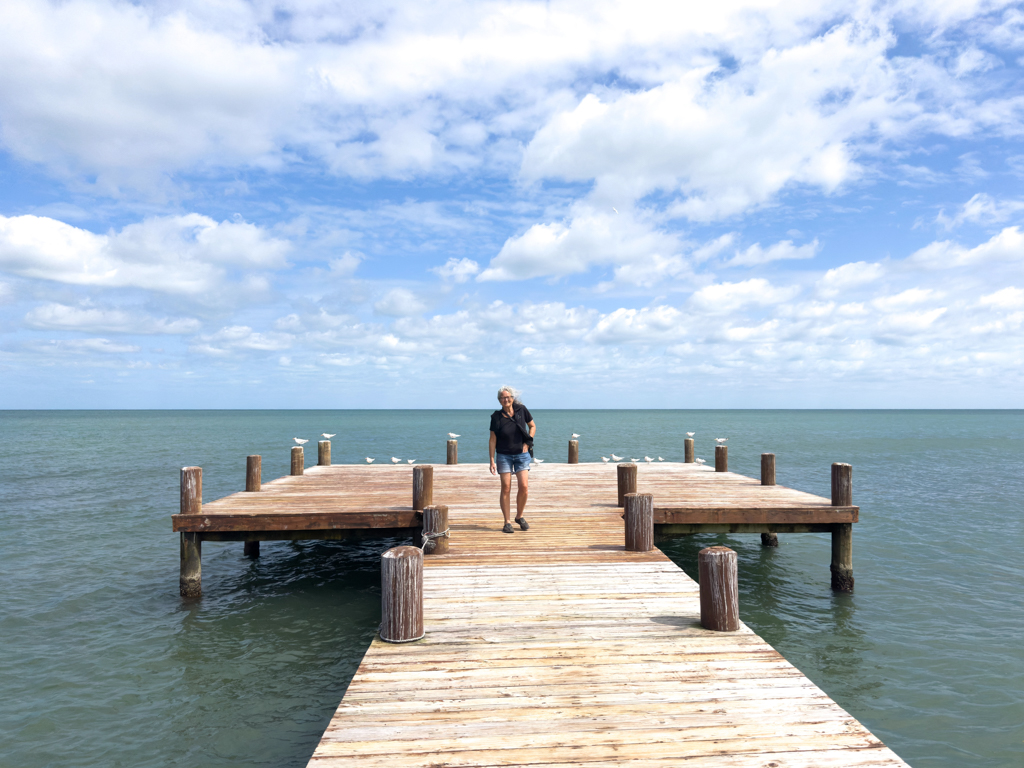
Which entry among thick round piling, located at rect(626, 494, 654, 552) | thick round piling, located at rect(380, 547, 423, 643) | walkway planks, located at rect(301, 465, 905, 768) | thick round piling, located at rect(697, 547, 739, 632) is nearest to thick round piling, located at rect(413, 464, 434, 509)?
walkway planks, located at rect(301, 465, 905, 768)

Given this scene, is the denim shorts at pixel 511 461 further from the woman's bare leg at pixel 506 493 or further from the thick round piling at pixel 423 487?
the thick round piling at pixel 423 487

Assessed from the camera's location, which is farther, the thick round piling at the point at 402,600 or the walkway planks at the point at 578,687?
the thick round piling at the point at 402,600

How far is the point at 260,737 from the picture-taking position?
697 cm

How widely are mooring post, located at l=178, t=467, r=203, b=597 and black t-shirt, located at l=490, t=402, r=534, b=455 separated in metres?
5.29

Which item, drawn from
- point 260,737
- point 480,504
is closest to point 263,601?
point 480,504

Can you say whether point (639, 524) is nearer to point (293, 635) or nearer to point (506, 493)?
point (506, 493)

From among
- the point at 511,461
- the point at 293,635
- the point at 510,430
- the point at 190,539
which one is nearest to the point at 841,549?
the point at 511,461

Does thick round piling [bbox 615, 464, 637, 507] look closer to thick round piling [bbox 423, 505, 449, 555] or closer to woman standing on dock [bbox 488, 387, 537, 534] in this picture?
woman standing on dock [bbox 488, 387, 537, 534]

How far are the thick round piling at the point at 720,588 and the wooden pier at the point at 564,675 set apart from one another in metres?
0.14

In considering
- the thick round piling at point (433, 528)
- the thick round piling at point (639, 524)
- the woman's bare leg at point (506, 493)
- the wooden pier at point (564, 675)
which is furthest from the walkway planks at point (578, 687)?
the woman's bare leg at point (506, 493)

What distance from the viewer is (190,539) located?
1133 cm

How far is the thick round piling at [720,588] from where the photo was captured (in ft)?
20.2

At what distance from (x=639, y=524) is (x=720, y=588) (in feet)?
9.62

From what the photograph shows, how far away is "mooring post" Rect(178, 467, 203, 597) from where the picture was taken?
1083 centimetres
